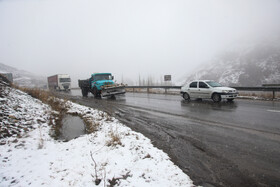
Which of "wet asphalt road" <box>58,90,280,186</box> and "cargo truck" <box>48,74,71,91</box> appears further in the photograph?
"cargo truck" <box>48,74,71,91</box>

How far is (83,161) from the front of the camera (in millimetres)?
3334

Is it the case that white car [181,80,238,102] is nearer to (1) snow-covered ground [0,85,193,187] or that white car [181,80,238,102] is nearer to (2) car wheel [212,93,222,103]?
(2) car wheel [212,93,222,103]

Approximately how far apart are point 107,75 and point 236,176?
16.8m

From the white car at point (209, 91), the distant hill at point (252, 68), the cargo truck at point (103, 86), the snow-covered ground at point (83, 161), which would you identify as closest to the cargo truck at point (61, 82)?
the cargo truck at point (103, 86)

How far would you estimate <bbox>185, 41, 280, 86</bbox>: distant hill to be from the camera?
241 feet

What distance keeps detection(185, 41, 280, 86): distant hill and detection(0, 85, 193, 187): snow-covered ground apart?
8294 centimetres

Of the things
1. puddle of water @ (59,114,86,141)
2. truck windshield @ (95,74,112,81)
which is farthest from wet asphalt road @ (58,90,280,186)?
truck windshield @ (95,74,112,81)

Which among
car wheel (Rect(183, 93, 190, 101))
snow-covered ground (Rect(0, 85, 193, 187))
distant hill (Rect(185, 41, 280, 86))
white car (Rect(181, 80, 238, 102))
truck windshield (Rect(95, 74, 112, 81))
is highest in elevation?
distant hill (Rect(185, 41, 280, 86))

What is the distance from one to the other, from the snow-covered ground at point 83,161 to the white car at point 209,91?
8.01 meters

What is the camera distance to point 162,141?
4.36 meters

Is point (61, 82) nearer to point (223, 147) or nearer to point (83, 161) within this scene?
point (83, 161)

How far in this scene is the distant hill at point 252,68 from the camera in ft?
241

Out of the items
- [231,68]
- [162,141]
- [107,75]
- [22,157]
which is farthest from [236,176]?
[231,68]

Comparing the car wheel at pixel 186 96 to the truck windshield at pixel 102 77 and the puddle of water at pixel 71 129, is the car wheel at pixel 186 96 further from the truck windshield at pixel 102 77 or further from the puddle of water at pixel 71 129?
the truck windshield at pixel 102 77
